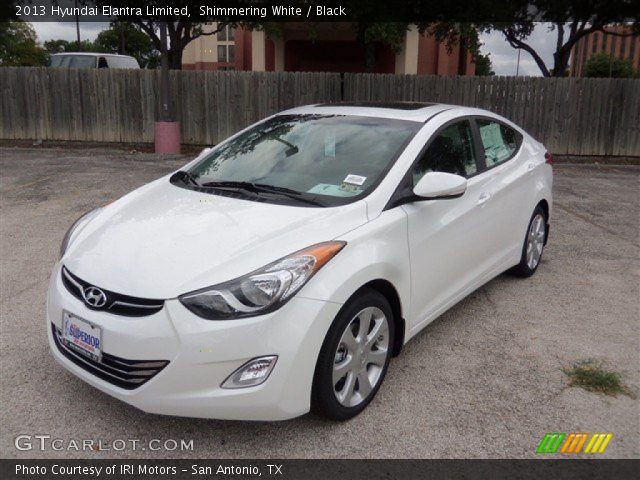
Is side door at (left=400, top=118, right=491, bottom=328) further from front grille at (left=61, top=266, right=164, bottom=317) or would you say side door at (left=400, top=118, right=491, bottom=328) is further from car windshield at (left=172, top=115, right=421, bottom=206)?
front grille at (left=61, top=266, right=164, bottom=317)

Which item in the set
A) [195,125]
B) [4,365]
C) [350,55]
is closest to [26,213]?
[4,365]

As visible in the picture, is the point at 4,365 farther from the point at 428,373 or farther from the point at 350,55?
the point at 350,55

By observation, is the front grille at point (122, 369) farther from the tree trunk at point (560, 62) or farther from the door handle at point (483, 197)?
the tree trunk at point (560, 62)

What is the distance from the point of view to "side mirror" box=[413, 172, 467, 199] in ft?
11.2

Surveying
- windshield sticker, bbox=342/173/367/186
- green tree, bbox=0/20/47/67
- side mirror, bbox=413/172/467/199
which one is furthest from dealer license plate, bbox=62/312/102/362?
green tree, bbox=0/20/47/67

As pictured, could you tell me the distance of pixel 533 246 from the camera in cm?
533

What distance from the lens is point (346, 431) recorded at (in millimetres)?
3023

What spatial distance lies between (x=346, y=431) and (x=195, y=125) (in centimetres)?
1241

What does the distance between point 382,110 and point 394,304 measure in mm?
1561

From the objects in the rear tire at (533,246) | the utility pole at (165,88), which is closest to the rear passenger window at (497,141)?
the rear tire at (533,246)

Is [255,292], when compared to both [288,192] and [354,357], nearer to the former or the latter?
[354,357]

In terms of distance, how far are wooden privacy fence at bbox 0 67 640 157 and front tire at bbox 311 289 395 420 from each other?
11.7m
